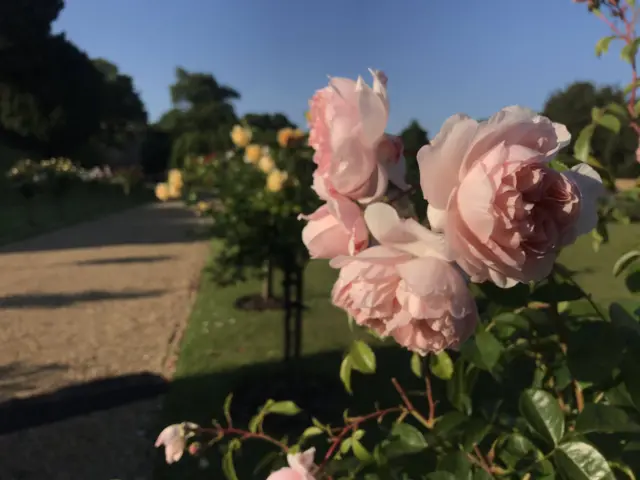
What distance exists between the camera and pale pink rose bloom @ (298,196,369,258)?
53 cm

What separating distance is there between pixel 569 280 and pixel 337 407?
256 cm

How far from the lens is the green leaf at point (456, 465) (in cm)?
72

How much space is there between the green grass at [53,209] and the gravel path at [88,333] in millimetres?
239

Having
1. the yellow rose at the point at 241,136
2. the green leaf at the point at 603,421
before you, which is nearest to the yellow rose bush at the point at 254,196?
the yellow rose at the point at 241,136

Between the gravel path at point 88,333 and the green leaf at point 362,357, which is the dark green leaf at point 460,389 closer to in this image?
the green leaf at point 362,357

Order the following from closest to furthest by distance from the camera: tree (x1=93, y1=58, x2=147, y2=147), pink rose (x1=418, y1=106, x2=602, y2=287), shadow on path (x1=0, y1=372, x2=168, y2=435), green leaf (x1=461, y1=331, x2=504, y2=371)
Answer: pink rose (x1=418, y1=106, x2=602, y2=287), green leaf (x1=461, y1=331, x2=504, y2=371), shadow on path (x1=0, y1=372, x2=168, y2=435), tree (x1=93, y1=58, x2=147, y2=147)

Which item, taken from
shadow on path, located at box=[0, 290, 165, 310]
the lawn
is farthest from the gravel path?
the lawn

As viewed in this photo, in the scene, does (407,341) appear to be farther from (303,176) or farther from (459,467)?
(303,176)

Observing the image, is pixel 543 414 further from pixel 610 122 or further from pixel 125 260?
pixel 125 260

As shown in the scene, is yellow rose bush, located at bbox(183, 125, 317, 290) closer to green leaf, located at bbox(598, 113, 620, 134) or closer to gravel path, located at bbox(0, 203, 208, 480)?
gravel path, located at bbox(0, 203, 208, 480)

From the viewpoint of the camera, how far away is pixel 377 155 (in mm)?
548

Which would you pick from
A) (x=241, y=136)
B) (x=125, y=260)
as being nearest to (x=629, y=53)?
(x=241, y=136)

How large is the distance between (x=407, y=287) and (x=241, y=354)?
12.3 feet

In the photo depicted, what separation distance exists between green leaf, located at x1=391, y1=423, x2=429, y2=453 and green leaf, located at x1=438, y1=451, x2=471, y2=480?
0.05 m
